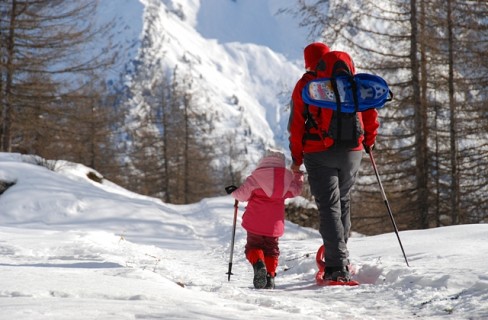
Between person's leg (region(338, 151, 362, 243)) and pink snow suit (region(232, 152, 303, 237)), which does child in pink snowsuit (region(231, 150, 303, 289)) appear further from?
person's leg (region(338, 151, 362, 243))

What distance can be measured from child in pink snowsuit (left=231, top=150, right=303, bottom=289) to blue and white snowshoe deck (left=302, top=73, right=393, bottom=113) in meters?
1.05

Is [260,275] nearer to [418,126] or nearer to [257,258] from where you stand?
[257,258]

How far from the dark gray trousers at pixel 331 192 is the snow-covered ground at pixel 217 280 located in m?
0.40

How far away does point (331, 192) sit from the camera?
5086mm

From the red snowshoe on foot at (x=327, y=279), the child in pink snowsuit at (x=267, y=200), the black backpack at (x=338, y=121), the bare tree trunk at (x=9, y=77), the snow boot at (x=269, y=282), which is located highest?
the bare tree trunk at (x=9, y=77)

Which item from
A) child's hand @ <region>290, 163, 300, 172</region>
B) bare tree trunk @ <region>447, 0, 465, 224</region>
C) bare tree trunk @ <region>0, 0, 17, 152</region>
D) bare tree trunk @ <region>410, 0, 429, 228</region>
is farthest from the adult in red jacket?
bare tree trunk @ <region>0, 0, 17, 152</region>

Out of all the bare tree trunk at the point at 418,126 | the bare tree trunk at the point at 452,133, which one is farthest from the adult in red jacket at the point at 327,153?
the bare tree trunk at the point at 452,133

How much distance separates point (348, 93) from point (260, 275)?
1.97 m

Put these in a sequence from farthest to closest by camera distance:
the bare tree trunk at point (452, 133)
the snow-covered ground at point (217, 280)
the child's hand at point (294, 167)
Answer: the bare tree trunk at point (452, 133) < the child's hand at point (294, 167) < the snow-covered ground at point (217, 280)

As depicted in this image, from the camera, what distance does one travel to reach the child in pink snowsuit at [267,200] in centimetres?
576

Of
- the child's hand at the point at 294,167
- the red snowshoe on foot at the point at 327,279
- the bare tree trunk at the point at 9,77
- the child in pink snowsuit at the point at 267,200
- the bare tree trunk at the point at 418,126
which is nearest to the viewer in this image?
the red snowshoe on foot at the point at 327,279

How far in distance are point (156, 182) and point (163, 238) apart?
2483 cm

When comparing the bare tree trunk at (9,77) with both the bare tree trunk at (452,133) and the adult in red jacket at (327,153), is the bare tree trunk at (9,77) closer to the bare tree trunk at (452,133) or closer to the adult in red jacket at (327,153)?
the bare tree trunk at (452,133)

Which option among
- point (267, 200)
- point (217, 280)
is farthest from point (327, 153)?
point (217, 280)
